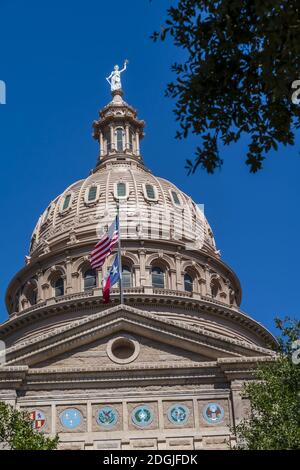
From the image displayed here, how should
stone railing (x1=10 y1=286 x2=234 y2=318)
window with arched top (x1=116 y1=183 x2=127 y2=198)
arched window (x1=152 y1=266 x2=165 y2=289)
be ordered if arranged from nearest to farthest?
stone railing (x1=10 y1=286 x2=234 y2=318), arched window (x1=152 y1=266 x2=165 y2=289), window with arched top (x1=116 y1=183 x2=127 y2=198)

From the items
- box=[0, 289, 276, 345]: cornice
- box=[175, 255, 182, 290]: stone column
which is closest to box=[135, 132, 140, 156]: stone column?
box=[175, 255, 182, 290]: stone column

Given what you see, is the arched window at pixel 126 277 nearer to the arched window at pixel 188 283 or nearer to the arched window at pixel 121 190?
the arched window at pixel 188 283

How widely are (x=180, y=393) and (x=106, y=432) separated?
12.5 ft

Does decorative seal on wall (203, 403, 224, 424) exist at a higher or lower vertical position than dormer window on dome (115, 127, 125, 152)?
lower

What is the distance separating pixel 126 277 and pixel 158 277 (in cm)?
266

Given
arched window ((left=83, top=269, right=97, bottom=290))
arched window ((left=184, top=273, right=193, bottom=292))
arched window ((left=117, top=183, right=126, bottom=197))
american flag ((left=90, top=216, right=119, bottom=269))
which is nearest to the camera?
american flag ((left=90, top=216, right=119, bottom=269))

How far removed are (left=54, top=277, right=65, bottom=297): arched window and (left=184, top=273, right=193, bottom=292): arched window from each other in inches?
369

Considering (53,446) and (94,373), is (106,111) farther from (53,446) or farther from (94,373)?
(53,446)

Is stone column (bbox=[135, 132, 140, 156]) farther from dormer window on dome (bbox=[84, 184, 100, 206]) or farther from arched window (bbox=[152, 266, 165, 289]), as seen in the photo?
arched window (bbox=[152, 266, 165, 289])

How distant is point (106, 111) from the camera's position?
87250 millimetres

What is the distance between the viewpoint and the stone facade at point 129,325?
38281 millimetres

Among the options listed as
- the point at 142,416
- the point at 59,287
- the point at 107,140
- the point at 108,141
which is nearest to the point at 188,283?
the point at 59,287

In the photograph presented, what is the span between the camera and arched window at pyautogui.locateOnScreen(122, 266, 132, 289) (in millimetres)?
63844
